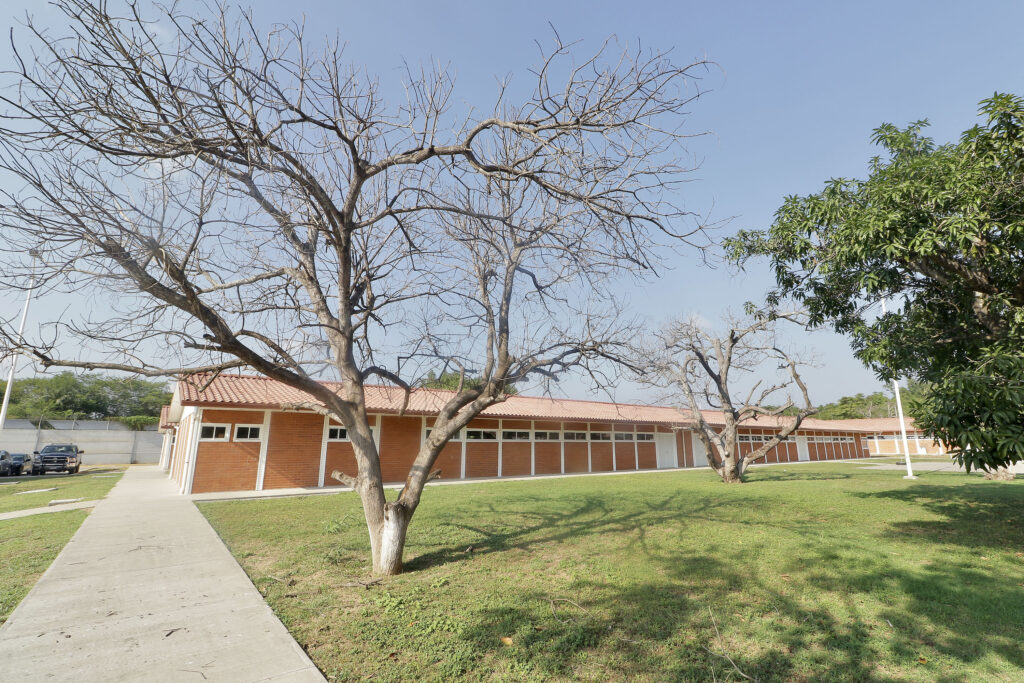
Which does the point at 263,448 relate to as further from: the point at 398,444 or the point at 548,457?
the point at 548,457

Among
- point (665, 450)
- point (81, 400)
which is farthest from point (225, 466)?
point (81, 400)

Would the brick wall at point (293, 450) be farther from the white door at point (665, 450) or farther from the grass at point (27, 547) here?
the white door at point (665, 450)

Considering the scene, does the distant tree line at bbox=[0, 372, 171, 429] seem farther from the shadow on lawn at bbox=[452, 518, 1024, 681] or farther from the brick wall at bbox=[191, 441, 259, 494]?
the shadow on lawn at bbox=[452, 518, 1024, 681]

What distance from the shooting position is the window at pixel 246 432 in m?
15.1

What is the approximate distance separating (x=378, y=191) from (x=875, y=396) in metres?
89.9

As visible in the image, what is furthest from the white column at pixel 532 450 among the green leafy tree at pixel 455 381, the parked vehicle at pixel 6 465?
the parked vehicle at pixel 6 465

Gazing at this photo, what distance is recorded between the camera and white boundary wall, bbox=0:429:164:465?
33.2 metres

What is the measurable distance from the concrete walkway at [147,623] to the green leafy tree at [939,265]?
7.60m

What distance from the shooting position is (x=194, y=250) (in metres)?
4.38

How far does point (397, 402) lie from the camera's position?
1903cm

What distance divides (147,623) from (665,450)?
95.0ft

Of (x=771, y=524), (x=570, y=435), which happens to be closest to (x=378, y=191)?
(x=771, y=524)

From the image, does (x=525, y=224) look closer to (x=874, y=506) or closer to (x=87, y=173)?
(x=87, y=173)

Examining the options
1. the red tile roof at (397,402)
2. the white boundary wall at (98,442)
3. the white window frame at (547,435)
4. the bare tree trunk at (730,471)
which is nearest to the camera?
the red tile roof at (397,402)
